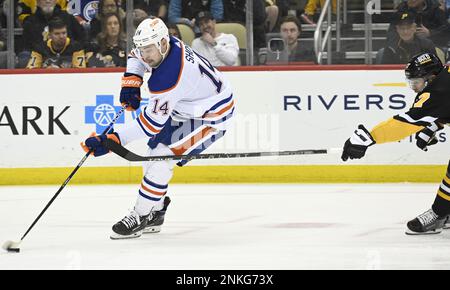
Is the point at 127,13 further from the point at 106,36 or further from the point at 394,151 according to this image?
the point at 394,151

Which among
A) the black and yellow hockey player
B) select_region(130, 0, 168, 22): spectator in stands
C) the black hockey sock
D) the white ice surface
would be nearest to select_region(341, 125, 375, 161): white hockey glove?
the black and yellow hockey player

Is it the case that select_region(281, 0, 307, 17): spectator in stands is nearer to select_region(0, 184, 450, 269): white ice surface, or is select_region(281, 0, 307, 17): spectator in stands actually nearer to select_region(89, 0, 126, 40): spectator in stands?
select_region(89, 0, 126, 40): spectator in stands

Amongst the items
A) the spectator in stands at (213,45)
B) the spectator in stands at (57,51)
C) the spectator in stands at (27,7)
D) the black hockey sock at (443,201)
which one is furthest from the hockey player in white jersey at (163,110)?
the spectator in stands at (27,7)

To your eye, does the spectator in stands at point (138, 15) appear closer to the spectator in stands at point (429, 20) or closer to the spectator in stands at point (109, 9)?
the spectator in stands at point (109, 9)

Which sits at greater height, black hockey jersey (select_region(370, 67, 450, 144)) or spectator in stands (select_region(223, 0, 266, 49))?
spectator in stands (select_region(223, 0, 266, 49))

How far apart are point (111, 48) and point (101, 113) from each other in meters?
0.61

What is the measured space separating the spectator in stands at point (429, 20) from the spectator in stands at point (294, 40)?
2.48 feet

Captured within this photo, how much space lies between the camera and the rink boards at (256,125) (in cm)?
961

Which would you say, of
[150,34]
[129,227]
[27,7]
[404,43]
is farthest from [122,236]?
[404,43]

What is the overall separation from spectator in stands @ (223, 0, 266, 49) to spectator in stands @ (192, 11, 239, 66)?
0.16 m

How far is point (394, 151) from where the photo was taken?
9.62m

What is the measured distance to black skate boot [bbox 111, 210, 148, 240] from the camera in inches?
258

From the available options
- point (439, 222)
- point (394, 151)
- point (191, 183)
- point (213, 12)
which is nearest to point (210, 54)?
point (213, 12)
